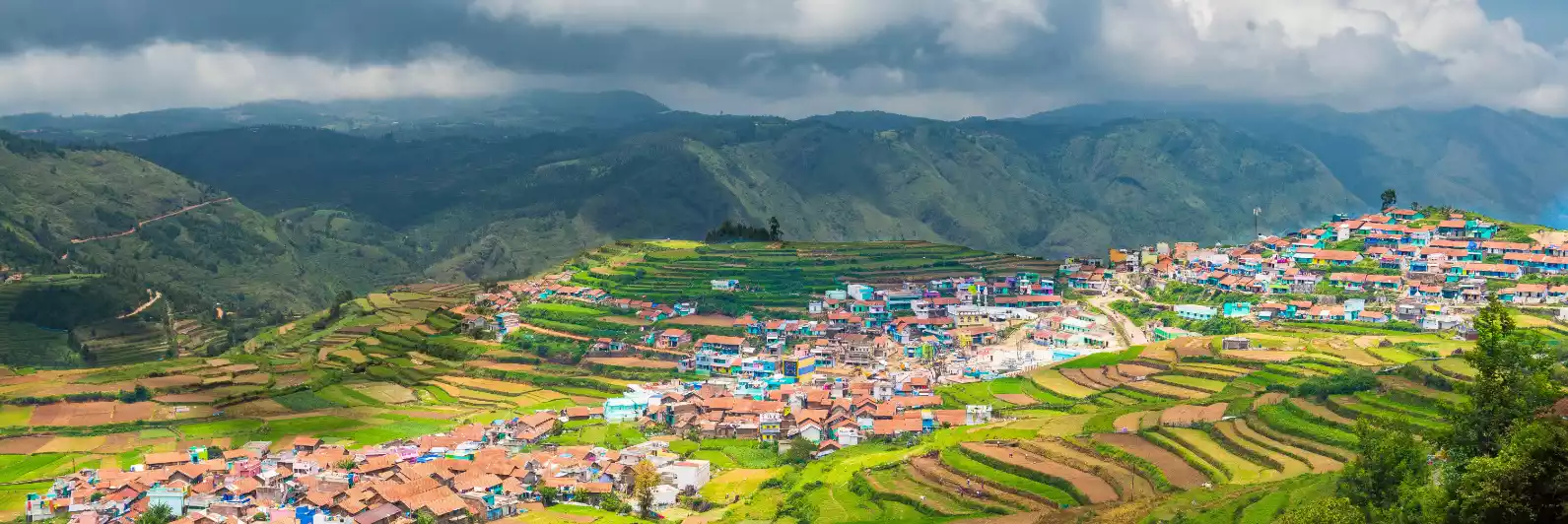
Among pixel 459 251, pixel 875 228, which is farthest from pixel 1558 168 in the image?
pixel 459 251

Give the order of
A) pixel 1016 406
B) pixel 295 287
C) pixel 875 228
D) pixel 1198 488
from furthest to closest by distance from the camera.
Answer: pixel 875 228
pixel 295 287
pixel 1016 406
pixel 1198 488

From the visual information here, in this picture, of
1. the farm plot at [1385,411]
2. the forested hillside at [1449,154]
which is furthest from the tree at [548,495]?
the forested hillside at [1449,154]

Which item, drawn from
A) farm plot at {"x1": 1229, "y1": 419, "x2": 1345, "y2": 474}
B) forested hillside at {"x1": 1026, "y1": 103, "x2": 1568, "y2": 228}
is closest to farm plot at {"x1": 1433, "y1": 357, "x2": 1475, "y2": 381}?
farm plot at {"x1": 1229, "y1": 419, "x2": 1345, "y2": 474}

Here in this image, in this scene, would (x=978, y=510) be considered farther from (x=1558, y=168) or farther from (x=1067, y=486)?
(x=1558, y=168)

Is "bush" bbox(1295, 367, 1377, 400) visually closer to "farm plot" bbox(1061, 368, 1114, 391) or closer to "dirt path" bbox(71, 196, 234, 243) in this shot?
"farm plot" bbox(1061, 368, 1114, 391)

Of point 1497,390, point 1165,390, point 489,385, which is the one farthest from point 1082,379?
point 1497,390
